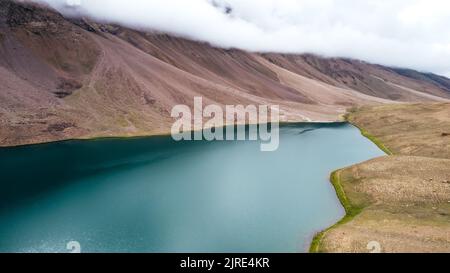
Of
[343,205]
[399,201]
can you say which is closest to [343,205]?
[343,205]

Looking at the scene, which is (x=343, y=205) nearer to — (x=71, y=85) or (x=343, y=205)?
(x=343, y=205)

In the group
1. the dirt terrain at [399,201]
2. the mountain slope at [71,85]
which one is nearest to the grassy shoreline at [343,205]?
the dirt terrain at [399,201]

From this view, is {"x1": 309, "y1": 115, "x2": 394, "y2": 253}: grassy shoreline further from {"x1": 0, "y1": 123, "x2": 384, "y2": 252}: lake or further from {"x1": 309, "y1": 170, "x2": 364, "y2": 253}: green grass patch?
{"x1": 0, "y1": 123, "x2": 384, "y2": 252}: lake

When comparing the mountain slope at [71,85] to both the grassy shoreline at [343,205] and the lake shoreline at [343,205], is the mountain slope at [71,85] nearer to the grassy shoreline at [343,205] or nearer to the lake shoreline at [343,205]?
the lake shoreline at [343,205]

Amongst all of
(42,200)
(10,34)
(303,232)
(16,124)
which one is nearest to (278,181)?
(303,232)

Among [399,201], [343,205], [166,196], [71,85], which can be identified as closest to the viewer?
[399,201]
